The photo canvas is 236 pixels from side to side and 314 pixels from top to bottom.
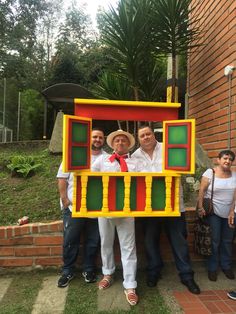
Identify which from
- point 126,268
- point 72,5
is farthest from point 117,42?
point 72,5

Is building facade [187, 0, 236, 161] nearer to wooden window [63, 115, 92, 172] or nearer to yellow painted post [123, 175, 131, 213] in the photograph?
yellow painted post [123, 175, 131, 213]

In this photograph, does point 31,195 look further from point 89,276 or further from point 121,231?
point 121,231

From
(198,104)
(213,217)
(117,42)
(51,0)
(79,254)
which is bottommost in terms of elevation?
(79,254)

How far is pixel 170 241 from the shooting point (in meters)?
3.59

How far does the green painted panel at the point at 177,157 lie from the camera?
8.98 feet

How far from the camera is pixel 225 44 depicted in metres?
4.98

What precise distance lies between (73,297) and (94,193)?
3.91ft

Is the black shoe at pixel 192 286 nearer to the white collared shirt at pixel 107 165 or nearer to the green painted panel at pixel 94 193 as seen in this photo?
the white collared shirt at pixel 107 165

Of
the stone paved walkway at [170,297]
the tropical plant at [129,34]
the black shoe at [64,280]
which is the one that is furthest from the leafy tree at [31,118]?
the stone paved walkway at [170,297]

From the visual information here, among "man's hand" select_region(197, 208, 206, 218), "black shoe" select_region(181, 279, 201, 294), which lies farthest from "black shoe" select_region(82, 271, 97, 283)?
"man's hand" select_region(197, 208, 206, 218)

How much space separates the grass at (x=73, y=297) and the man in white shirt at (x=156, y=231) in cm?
27

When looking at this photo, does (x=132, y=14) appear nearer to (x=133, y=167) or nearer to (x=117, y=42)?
(x=117, y=42)

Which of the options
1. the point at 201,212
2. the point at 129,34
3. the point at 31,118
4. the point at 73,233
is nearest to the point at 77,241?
the point at 73,233

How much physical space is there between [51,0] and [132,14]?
938 inches
